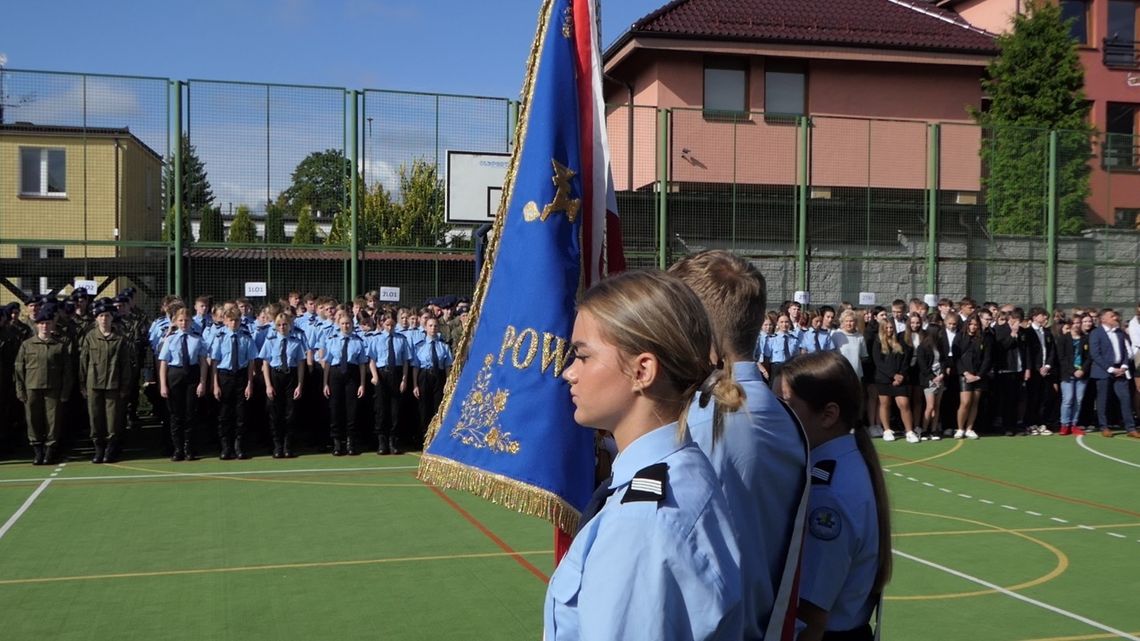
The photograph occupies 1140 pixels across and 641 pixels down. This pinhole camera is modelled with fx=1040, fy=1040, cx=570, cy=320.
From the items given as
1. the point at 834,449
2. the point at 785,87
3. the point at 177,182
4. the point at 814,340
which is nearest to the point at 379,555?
the point at 834,449

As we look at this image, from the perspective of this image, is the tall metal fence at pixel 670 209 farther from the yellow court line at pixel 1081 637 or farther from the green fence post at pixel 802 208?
the yellow court line at pixel 1081 637

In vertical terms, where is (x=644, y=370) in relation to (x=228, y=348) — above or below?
above

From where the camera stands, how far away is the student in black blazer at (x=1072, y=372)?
17359 millimetres

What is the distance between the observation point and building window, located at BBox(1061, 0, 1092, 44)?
38.2m

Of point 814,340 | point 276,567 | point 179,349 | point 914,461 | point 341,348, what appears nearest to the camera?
point 276,567

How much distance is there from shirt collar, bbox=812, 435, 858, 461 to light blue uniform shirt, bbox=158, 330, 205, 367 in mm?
11697

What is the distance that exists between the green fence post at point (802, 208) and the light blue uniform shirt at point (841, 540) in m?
19.0

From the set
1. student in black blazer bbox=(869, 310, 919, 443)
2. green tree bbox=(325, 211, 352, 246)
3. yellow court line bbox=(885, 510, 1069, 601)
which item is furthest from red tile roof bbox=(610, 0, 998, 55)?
yellow court line bbox=(885, 510, 1069, 601)

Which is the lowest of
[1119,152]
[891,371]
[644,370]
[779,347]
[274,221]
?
[891,371]

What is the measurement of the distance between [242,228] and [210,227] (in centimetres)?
70

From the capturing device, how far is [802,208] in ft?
72.0

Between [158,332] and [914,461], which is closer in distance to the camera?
[914,461]

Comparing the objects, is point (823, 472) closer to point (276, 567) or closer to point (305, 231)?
point (276, 567)

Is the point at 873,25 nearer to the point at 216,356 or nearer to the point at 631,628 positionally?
the point at 216,356
